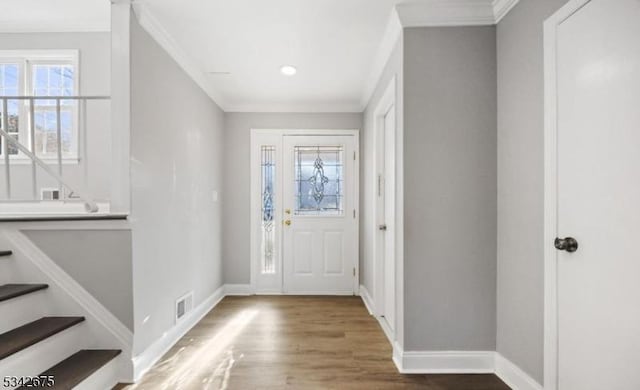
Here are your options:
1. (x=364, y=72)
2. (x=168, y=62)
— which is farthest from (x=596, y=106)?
(x=168, y=62)

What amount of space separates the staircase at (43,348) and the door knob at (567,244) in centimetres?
262

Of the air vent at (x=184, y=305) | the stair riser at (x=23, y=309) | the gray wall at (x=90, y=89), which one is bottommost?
the air vent at (x=184, y=305)

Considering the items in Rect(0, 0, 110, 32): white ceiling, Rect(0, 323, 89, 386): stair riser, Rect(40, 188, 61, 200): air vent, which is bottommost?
Rect(0, 323, 89, 386): stair riser

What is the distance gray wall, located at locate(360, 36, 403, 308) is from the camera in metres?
3.13

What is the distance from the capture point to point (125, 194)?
221 cm

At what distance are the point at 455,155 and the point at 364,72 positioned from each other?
1.53 metres

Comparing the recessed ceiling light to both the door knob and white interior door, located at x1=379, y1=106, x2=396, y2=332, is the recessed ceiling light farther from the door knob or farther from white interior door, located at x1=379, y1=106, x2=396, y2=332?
the door knob

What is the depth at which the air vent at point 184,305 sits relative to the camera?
9.77 feet

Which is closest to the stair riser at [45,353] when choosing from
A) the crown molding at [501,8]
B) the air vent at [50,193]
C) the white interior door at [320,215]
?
the air vent at [50,193]

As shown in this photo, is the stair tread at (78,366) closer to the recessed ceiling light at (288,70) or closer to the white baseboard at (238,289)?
the white baseboard at (238,289)

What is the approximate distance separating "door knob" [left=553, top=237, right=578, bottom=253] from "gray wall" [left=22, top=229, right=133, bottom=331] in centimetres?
249

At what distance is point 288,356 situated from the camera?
261cm

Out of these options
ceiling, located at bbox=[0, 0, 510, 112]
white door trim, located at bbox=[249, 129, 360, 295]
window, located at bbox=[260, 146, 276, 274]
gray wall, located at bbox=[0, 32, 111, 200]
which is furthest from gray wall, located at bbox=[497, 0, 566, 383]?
gray wall, located at bbox=[0, 32, 111, 200]

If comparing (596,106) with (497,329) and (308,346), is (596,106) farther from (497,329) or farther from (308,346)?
(308,346)
